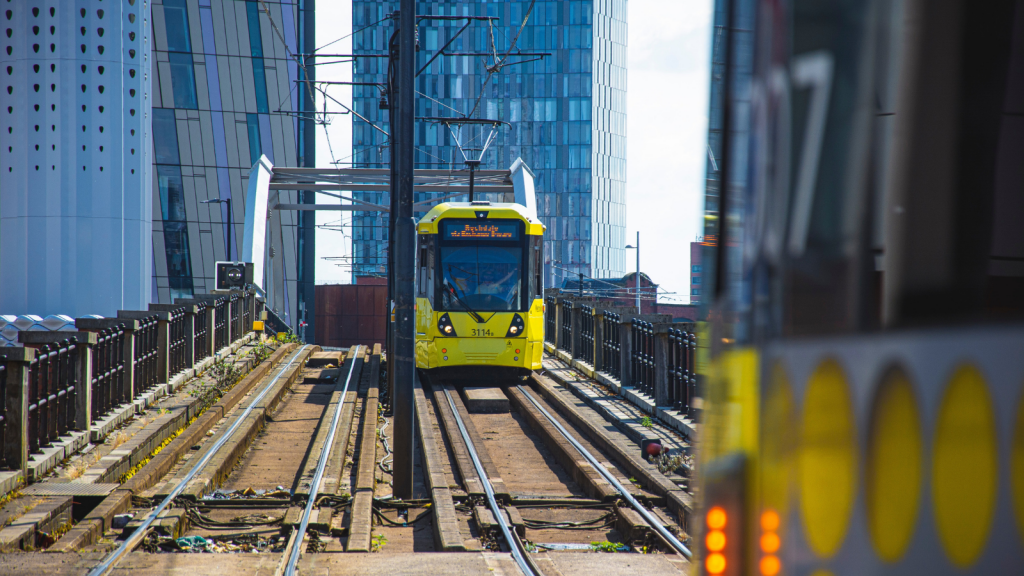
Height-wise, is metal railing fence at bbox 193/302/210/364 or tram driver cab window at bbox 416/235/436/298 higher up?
tram driver cab window at bbox 416/235/436/298

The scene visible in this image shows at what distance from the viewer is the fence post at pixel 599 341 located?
54.3 ft

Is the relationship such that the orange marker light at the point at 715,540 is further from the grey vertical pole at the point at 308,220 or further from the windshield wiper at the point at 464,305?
the grey vertical pole at the point at 308,220

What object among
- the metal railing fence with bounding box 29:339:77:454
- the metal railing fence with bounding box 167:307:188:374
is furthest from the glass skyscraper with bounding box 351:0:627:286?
the metal railing fence with bounding box 29:339:77:454

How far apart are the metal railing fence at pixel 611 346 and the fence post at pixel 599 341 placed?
0.02m

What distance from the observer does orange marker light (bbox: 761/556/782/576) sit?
5.70 ft

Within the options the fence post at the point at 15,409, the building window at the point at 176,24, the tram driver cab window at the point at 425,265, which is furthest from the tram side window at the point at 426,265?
the building window at the point at 176,24

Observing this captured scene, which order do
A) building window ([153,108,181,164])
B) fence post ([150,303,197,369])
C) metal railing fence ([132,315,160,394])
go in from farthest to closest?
1. building window ([153,108,181,164])
2. fence post ([150,303,197,369])
3. metal railing fence ([132,315,160,394])

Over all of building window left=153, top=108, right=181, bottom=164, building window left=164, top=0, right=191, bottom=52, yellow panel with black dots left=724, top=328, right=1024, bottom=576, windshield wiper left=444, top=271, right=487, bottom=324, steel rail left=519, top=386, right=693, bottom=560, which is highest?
building window left=164, top=0, right=191, bottom=52

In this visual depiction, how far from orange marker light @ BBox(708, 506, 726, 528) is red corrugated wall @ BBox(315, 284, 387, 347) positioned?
49.4 m

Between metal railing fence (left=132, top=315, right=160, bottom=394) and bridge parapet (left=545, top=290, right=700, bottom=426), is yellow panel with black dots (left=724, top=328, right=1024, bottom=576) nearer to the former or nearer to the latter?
bridge parapet (left=545, top=290, right=700, bottom=426)

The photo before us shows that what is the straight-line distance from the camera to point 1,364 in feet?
25.4

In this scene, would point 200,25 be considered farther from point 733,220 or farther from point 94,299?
point 733,220

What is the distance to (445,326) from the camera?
54.2ft

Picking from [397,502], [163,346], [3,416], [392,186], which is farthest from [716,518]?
[392,186]
